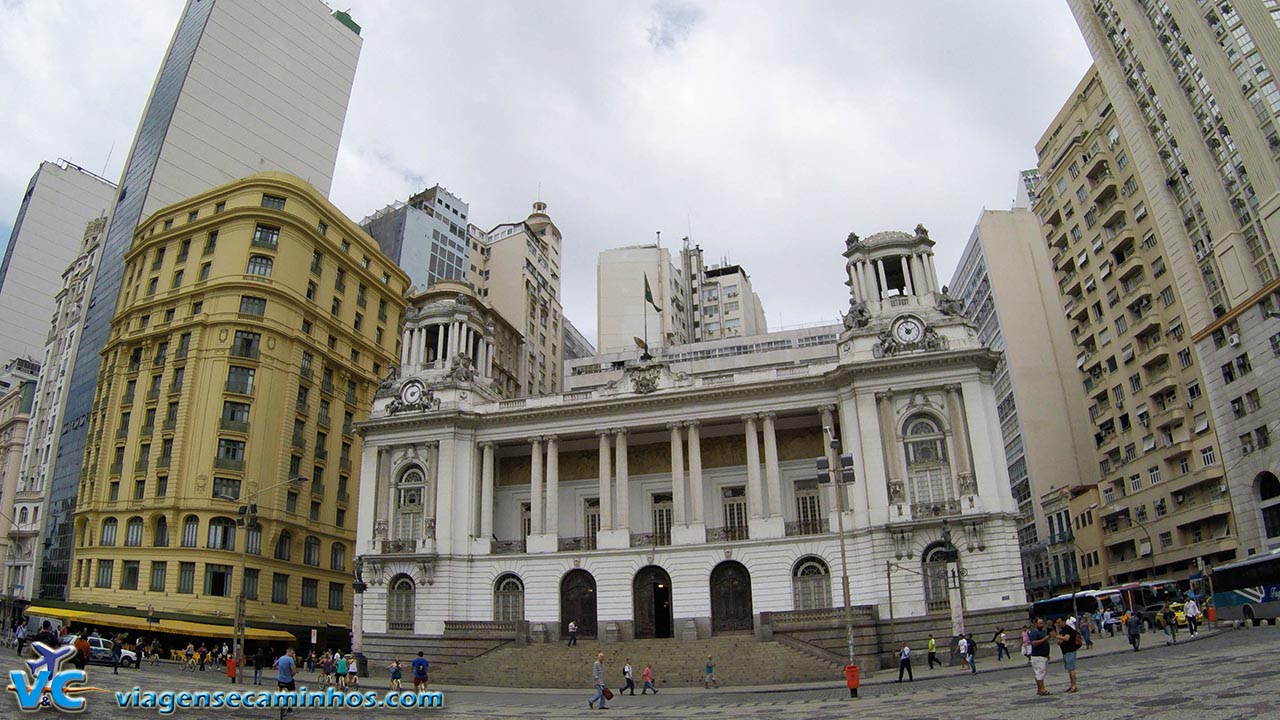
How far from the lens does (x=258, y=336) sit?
5200cm

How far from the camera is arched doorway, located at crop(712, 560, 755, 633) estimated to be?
39688 mm

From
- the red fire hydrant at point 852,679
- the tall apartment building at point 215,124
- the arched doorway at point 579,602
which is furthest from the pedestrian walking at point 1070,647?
the tall apartment building at point 215,124

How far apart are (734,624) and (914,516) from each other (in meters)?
9.77

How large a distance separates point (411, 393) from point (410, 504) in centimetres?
617

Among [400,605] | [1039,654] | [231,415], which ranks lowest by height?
[1039,654]

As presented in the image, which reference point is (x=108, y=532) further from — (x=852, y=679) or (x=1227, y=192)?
(x=1227, y=192)

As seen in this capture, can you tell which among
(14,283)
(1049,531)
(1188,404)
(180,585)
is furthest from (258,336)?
(14,283)

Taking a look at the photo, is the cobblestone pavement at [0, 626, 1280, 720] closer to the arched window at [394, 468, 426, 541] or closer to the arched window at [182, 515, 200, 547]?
the arched window at [394, 468, 426, 541]

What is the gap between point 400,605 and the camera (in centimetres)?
4262

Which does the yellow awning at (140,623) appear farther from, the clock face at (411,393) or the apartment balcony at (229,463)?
the clock face at (411,393)

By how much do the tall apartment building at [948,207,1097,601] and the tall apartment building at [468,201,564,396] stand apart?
4161cm

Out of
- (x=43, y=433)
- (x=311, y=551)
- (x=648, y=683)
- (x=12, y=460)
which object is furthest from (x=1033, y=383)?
(x=12, y=460)

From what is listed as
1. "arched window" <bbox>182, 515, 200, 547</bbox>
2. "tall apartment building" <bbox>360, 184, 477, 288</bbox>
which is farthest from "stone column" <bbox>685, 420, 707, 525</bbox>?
"tall apartment building" <bbox>360, 184, 477, 288</bbox>

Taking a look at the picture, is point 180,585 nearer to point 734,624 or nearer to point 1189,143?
point 734,624
